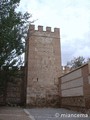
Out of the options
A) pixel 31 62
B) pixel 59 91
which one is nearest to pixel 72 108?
pixel 59 91

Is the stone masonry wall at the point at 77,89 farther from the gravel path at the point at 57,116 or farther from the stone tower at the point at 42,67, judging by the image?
the stone tower at the point at 42,67

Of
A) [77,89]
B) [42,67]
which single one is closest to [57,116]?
[77,89]

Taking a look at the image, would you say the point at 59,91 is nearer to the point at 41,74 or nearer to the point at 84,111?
the point at 41,74

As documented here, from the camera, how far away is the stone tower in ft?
59.6

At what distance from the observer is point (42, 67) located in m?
18.7

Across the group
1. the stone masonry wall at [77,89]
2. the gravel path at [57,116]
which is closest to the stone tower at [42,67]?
the stone masonry wall at [77,89]

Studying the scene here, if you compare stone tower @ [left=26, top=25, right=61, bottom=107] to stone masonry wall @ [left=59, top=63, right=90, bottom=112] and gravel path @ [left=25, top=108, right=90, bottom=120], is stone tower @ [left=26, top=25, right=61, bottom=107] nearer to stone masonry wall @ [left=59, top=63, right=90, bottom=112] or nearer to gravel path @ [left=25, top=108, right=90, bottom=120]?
stone masonry wall @ [left=59, top=63, right=90, bottom=112]

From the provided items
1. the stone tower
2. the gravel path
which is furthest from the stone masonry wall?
the stone tower

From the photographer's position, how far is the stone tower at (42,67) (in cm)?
1816

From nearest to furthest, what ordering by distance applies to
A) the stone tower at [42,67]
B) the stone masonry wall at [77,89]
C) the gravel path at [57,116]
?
the gravel path at [57,116] → the stone masonry wall at [77,89] → the stone tower at [42,67]

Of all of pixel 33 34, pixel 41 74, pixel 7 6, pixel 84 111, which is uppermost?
pixel 33 34

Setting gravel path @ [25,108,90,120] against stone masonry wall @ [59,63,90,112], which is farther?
stone masonry wall @ [59,63,90,112]

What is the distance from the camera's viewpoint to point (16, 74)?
61.4ft

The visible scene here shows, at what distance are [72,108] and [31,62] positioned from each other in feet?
20.5
